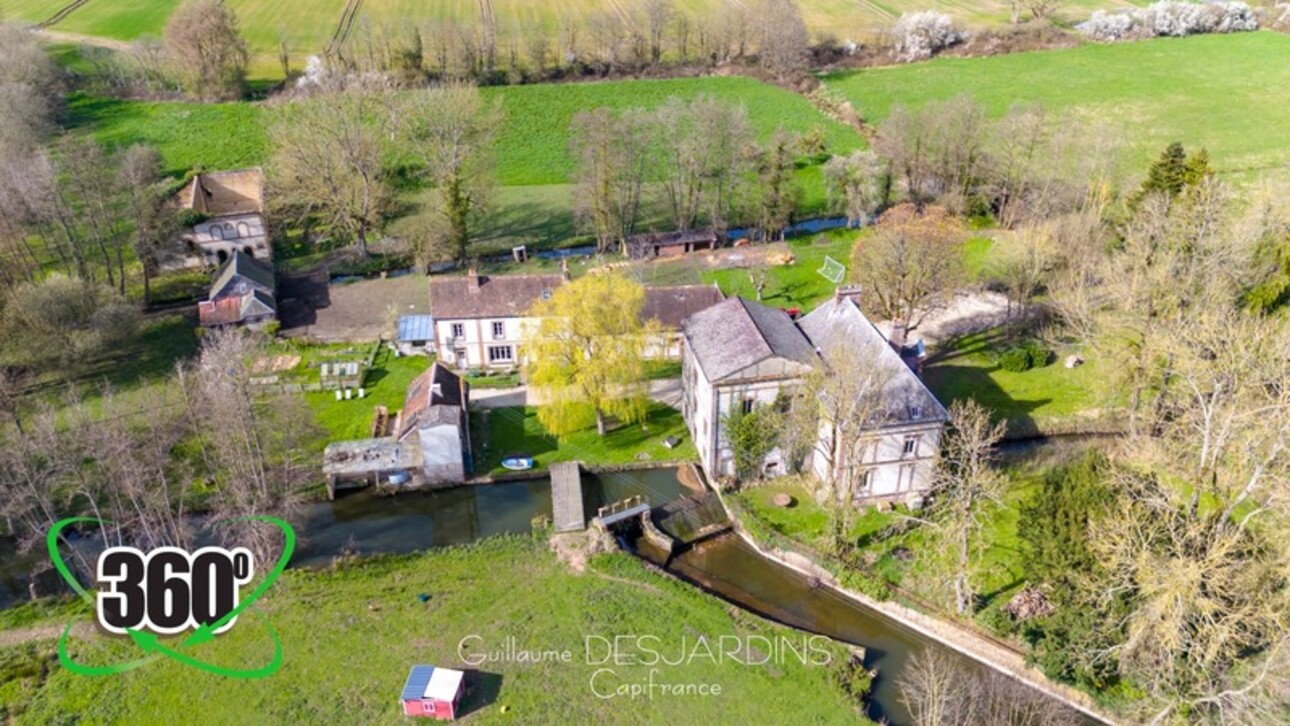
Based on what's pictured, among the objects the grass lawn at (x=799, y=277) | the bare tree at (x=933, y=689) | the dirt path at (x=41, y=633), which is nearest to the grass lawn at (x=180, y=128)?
the grass lawn at (x=799, y=277)

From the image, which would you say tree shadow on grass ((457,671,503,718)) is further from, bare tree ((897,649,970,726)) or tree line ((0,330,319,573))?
bare tree ((897,649,970,726))

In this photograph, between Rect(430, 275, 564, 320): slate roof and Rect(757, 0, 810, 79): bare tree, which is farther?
Rect(757, 0, 810, 79): bare tree

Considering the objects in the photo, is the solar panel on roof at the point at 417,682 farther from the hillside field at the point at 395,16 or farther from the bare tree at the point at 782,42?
the hillside field at the point at 395,16

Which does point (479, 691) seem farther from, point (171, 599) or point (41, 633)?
point (41, 633)

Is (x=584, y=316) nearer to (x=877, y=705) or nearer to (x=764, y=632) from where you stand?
(x=764, y=632)

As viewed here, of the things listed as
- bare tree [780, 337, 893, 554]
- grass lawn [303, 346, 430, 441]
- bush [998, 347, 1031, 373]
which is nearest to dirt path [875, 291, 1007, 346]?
bush [998, 347, 1031, 373]

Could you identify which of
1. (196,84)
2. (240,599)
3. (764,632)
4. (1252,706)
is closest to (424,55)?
(196,84)

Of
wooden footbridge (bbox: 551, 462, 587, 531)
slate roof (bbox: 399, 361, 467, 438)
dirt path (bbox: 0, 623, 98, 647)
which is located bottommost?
dirt path (bbox: 0, 623, 98, 647)
